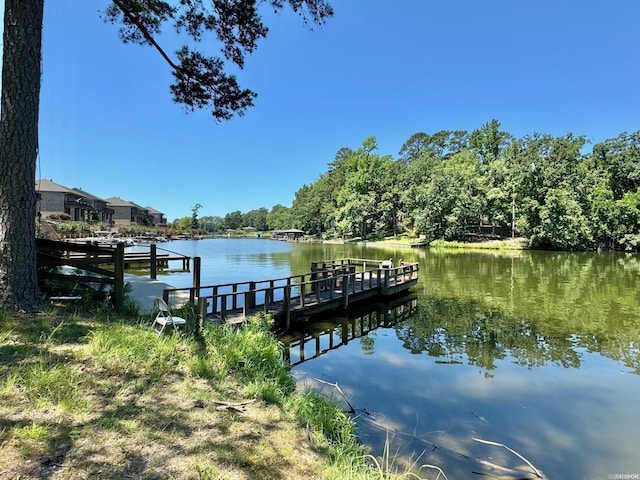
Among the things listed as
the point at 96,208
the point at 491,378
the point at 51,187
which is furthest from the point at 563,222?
the point at 96,208

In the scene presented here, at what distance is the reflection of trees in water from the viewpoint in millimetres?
8422

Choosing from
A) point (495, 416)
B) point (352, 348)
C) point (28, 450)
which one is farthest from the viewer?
point (352, 348)

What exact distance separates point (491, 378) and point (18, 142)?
940 cm

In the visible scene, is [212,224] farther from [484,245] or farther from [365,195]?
[484,245]

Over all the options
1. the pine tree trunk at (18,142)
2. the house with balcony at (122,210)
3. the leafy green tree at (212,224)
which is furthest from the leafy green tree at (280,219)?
the pine tree trunk at (18,142)

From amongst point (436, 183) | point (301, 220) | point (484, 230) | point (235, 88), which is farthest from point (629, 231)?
point (301, 220)

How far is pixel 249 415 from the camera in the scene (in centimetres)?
384

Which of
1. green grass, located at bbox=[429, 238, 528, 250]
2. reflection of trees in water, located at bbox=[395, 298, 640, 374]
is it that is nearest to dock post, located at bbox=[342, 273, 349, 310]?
reflection of trees in water, located at bbox=[395, 298, 640, 374]

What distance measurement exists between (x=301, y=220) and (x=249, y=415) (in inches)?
3318

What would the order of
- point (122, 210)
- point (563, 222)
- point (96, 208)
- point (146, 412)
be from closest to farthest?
point (146, 412) → point (563, 222) → point (96, 208) → point (122, 210)

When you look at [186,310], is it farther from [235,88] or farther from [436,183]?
[436,183]

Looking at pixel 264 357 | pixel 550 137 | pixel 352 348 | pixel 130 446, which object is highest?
pixel 550 137

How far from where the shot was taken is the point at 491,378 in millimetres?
7273

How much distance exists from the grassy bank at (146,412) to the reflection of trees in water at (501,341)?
523cm
